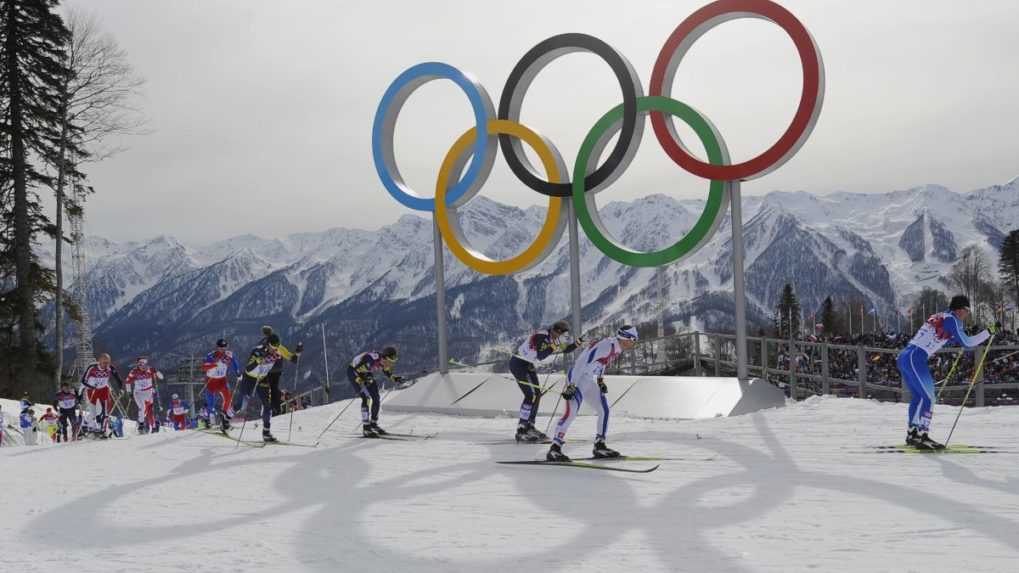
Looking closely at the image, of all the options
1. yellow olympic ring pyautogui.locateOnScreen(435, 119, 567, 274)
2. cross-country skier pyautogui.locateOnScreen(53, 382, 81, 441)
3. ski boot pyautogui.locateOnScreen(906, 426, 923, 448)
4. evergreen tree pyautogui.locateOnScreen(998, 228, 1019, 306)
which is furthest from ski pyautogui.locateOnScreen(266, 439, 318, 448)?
evergreen tree pyautogui.locateOnScreen(998, 228, 1019, 306)

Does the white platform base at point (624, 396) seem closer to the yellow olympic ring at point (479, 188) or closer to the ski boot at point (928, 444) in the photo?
the yellow olympic ring at point (479, 188)

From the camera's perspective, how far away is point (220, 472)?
34.7ft

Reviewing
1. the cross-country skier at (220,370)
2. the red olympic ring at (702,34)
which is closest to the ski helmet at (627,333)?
the red olympic ring at (702,34)

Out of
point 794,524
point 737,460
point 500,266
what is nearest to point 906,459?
point 737,460

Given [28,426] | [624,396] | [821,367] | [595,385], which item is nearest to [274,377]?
[624,396]

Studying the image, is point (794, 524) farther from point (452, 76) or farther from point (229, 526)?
point (452, 76)

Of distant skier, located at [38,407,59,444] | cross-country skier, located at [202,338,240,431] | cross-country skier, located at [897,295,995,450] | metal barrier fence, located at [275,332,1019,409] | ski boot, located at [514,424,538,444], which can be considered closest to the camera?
cross-country skier, located at [897,295,995,450]

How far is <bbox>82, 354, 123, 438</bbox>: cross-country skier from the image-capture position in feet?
53.3

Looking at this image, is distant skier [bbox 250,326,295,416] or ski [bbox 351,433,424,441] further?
distant skier [bbox 250,326,295,416]

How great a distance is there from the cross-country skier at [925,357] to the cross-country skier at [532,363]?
4418 mm

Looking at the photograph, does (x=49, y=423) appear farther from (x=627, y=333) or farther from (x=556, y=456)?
(x=627, y=333)

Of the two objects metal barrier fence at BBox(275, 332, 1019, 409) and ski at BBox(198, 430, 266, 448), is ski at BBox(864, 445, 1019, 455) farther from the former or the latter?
ski at BBox(198, 430, 266, 448)

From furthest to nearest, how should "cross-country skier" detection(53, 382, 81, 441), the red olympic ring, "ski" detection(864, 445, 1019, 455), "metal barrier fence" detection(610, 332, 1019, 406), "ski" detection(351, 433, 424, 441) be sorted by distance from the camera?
"cross-country skier" detection(53, 382, 81, 441) → "metal barrier fence" detection(610, 332, 1019, 406) → the red olympic ring → "ski" detection(351, 433, 424, 441) → "ski" detection(864, 445, 1019, 455)

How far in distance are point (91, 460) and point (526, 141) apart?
10402 mm
